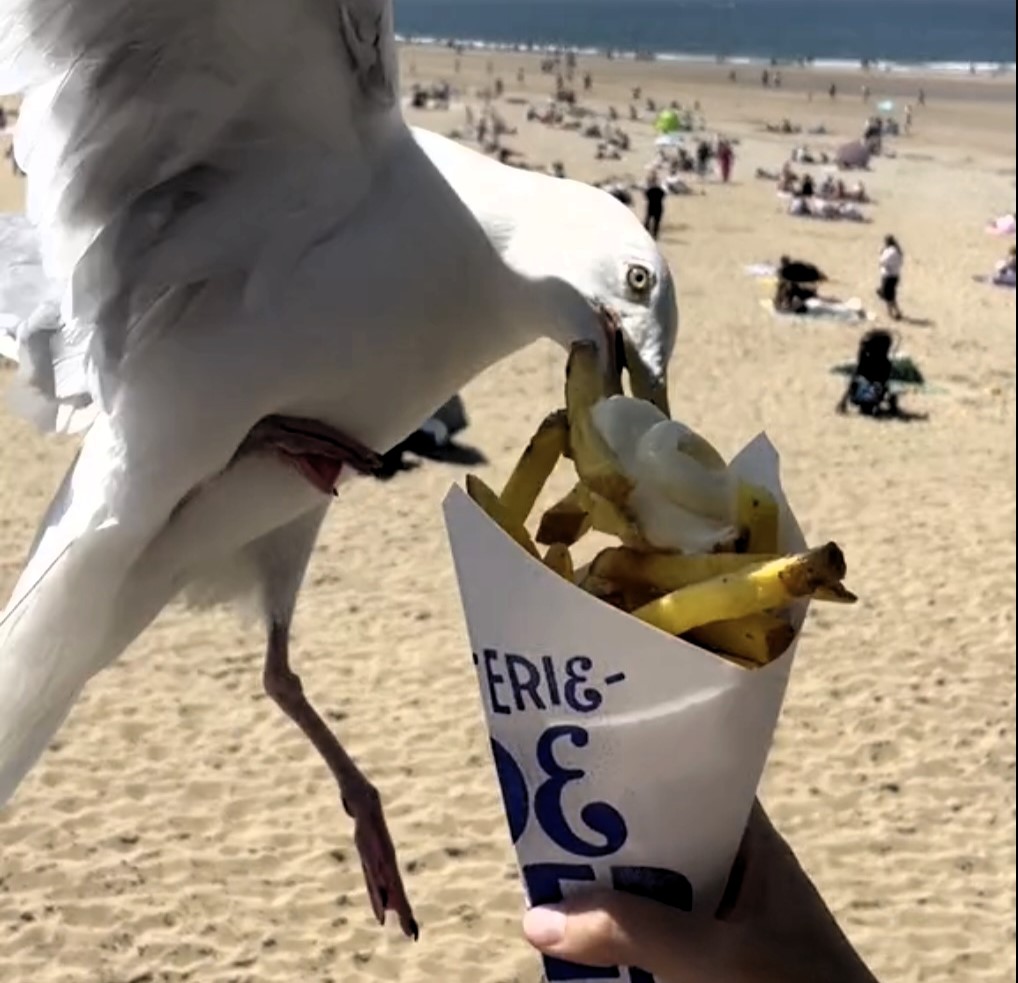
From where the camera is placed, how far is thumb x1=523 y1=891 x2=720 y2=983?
152 centimetres

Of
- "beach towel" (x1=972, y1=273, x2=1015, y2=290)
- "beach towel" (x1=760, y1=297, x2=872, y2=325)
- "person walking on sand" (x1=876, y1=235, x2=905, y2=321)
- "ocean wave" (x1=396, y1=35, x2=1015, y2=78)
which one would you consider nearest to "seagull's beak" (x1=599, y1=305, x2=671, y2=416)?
"beach towel" (x1=760, y1=297, x2=872, y2=325)

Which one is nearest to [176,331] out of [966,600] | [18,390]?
[18,390]

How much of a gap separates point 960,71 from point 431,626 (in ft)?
170

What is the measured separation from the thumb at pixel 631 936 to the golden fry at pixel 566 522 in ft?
1.20

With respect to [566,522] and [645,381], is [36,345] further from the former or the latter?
[566,522]

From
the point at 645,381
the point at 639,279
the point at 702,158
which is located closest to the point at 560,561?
the point at 645,381

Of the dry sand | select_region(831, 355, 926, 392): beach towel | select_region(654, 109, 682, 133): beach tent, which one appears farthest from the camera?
select_region(654, 109, 682, 133): beach tent

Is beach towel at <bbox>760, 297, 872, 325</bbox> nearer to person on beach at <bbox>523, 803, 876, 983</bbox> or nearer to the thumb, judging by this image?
person on beach at <bbox>523, 803, 876, 983</bbox>

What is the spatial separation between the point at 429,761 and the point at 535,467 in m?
3.97

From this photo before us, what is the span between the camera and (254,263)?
7.29 ft

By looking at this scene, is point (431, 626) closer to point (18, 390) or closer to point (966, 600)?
point (966, 600)

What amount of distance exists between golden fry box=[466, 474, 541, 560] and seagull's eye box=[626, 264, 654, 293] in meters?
0.55

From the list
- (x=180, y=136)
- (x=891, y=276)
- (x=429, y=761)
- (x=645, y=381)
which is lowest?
(x=429, y=761)

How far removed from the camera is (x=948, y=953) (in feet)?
15.6
